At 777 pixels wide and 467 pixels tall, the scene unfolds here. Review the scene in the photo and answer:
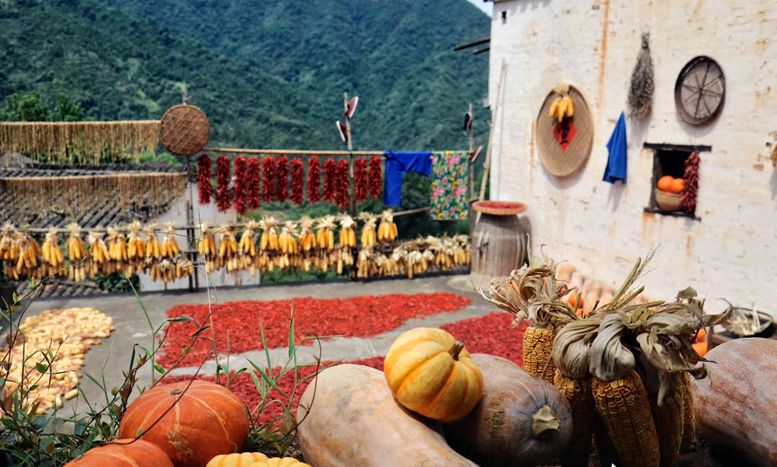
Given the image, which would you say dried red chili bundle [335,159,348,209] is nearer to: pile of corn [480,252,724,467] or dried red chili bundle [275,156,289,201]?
dried red chili bundle [275,156,289,201]

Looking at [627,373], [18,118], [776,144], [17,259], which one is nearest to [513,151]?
[776,144]

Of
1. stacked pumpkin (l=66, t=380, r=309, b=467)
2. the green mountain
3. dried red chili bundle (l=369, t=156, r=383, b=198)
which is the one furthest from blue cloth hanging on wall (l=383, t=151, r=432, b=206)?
the green mountain

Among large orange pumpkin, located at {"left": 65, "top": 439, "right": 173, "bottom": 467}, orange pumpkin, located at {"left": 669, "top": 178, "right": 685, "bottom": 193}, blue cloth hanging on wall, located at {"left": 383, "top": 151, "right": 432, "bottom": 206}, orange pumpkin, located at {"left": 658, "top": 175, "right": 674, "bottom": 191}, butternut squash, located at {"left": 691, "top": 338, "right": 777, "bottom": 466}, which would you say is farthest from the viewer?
blue cloth hanging on wall, located at {"left": 383, "top": 151, "right": 432, "bottom": 206}

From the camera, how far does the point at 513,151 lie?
12.6 meters

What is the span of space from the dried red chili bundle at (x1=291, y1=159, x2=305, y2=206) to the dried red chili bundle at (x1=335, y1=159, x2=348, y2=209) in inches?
26.4

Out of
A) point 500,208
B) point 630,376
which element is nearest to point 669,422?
point 630,376

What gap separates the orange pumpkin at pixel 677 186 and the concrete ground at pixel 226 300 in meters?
3.23

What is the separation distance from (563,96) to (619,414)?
365 inches

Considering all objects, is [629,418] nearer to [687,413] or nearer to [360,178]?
[687,413]

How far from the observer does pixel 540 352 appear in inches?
120

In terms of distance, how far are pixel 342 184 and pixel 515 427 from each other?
32.9ft

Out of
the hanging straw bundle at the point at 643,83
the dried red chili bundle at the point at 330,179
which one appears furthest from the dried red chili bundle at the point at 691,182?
the dried red chili bundle at the point at 330,179

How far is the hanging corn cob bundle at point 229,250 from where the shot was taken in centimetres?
1136

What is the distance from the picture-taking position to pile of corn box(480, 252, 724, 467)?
2.50 meters
